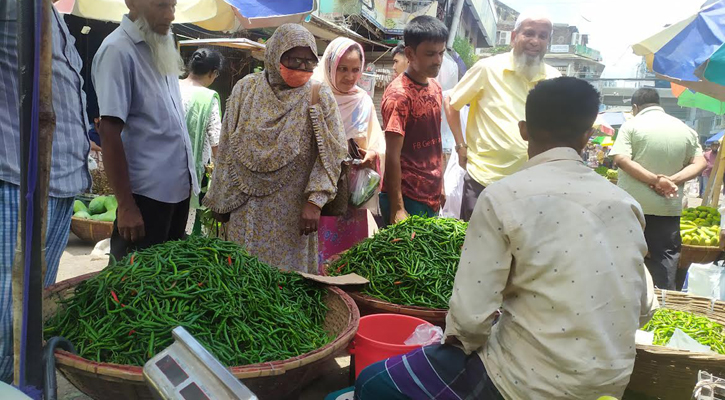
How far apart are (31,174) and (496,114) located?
3157mm

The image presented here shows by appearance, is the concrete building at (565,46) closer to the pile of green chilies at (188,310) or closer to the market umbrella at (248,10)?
the market umbrella at (248,10)

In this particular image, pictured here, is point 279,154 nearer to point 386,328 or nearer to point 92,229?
point 386,328

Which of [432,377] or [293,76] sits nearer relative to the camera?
[432,377]

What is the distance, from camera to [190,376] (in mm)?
779

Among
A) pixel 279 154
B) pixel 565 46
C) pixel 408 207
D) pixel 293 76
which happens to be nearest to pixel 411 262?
pixel 279 154

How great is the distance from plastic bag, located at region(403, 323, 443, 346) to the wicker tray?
437cm

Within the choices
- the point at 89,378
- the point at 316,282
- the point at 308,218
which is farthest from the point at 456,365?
the point at 308,218

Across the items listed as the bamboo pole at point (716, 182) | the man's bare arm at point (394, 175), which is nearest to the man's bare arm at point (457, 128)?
the man's bare arm at point (394, 175)

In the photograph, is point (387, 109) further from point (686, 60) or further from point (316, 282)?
point (686, 60)

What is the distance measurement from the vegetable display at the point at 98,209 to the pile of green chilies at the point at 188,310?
413 cm

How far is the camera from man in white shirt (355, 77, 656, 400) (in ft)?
4.89

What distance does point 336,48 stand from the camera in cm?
364

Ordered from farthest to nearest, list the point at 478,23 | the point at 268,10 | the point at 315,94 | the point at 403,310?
1. the point at 478,23
2. the point at 268,10
3. the point at 315,94
4. the point at 403,310

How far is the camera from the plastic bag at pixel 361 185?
3146 millimetres
